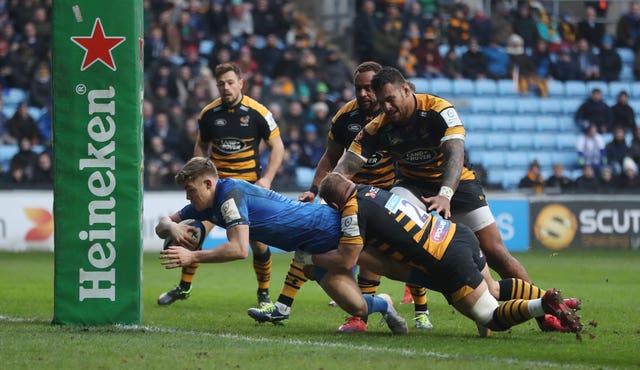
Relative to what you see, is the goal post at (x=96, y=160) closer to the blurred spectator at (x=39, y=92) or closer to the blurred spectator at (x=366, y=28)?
the blurred spectator at (x=39, y=92)

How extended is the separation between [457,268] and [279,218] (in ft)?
4.53

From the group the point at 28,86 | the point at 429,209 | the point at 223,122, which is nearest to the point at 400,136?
the point at 429,209

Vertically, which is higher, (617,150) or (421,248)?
(421,248)

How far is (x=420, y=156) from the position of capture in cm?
1048

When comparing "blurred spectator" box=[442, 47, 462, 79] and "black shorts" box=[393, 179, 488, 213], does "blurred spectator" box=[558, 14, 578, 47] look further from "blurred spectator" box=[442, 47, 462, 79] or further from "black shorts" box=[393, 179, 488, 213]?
"black shorts" box=[393, 179, 488, 213]

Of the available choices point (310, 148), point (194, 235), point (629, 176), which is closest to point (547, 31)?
point (629, 176)

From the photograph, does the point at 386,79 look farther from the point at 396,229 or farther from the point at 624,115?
the point at 624,115

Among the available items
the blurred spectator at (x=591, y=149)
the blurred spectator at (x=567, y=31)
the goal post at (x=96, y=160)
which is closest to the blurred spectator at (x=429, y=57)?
the blurred spectator at (x=591, y=149)

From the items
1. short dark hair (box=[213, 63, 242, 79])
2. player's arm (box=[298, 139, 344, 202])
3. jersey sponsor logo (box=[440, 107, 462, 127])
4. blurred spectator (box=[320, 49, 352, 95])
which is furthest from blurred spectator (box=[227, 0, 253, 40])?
jersey sponsor logo (box=[440, 107, 462, 127])

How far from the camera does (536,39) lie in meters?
29.4

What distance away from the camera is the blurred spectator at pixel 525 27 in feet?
96.1

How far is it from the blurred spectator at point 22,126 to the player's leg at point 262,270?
10521mm

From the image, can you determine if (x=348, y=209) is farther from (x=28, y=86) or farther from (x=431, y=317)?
(x=28, y=86)

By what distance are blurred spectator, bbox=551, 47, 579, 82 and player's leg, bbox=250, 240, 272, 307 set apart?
17853mm
